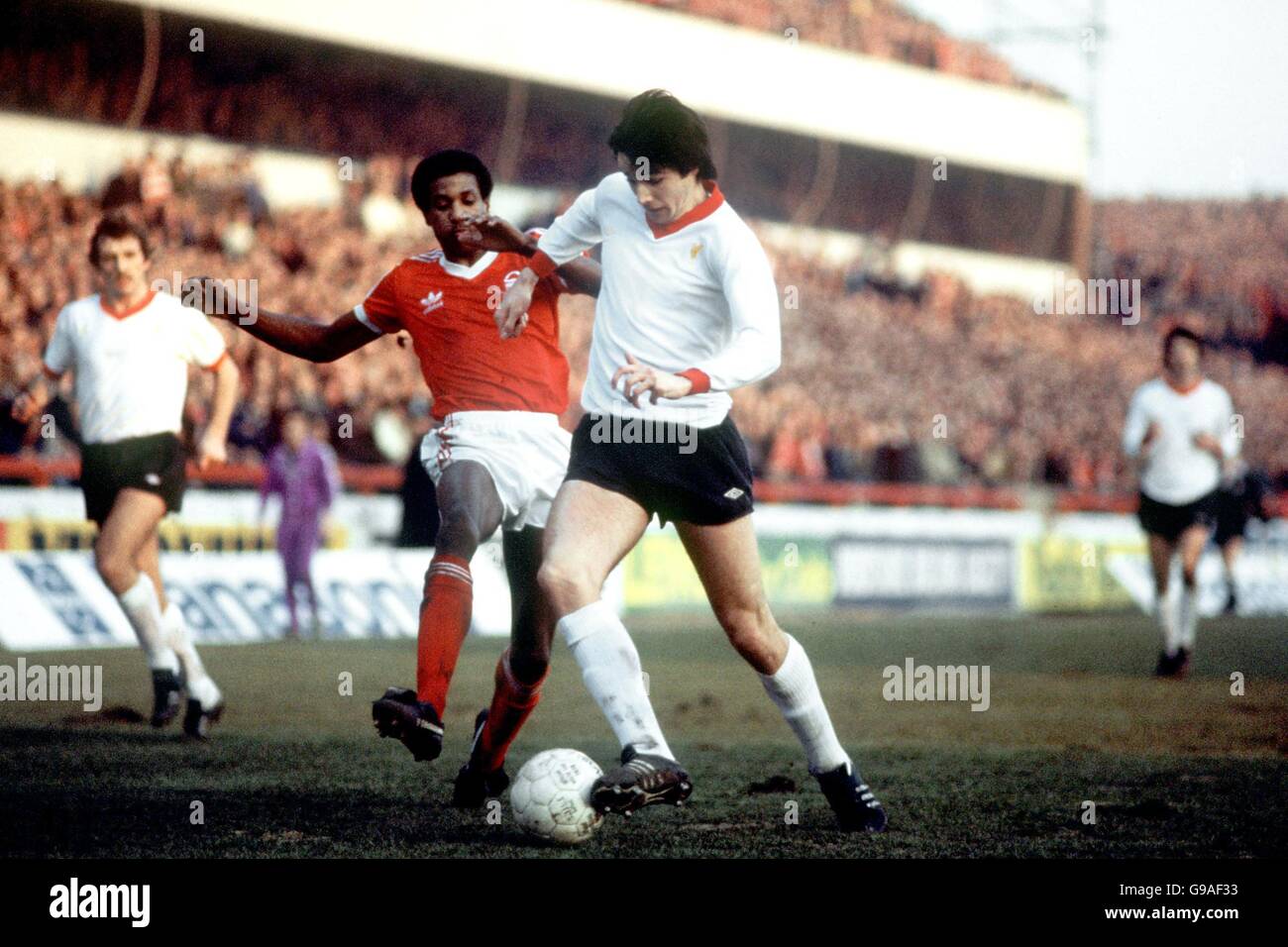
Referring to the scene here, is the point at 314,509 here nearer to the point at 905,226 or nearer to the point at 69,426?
the point at 69,426

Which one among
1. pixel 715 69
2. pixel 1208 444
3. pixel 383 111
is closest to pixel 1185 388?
pixel 1208 444

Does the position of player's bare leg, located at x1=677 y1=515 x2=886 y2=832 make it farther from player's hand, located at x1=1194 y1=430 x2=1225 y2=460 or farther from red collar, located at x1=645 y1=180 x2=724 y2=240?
player's hand, located at x1=1194 y1=430 x2=1225 y2=460

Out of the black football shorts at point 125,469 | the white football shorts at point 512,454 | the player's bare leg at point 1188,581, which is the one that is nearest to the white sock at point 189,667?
the black football shorts at point 125,469

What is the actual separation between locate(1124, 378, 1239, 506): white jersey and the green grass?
141 centimetres

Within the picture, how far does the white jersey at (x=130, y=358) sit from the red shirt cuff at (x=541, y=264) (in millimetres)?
3294

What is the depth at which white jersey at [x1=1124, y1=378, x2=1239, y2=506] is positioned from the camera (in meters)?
14.2

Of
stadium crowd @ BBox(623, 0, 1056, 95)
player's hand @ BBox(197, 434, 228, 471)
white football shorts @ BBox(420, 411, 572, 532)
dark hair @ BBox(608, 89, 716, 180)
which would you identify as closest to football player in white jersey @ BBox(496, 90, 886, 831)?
dark hair @ BBox(608, 89, 716, 180)

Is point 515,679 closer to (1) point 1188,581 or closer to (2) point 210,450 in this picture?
(2) point 210,450

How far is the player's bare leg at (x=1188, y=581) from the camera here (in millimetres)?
14320

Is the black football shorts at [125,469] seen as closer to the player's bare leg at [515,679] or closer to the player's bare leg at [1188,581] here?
the player's bare leg at [515,679]

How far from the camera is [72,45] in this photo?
2306cm

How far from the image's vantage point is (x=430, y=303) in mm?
7266
